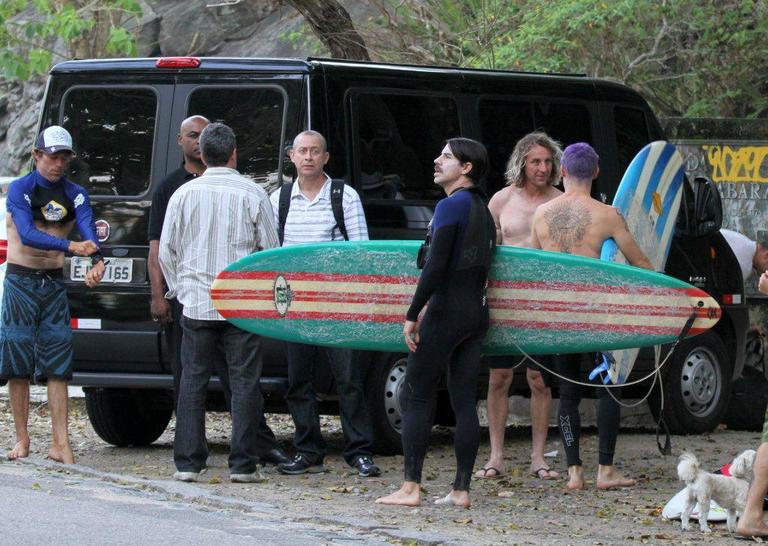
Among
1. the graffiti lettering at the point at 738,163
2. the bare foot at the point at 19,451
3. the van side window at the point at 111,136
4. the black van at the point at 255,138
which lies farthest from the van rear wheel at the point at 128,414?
the graffiti lettering at the point at 738,163

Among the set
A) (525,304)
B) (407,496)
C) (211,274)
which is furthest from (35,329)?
(525,304)

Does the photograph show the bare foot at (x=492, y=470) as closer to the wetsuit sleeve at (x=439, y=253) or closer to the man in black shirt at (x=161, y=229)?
the man in black shirt at (x=161, y=229)

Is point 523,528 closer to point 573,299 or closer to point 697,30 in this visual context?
point 573,299

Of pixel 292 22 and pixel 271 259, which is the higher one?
pixel 292 22

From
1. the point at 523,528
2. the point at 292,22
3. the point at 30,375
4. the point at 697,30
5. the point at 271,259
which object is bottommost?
the point at 523,528

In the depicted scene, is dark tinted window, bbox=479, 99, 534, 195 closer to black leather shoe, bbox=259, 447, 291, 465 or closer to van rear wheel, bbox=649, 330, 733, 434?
van rear wheel, bbox=649, 330, 733, 434

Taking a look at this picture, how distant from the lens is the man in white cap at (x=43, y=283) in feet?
29.7

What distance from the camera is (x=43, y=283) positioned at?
9.16 metres

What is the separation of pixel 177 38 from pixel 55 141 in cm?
2143

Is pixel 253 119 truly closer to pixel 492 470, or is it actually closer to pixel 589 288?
pixel 589 288

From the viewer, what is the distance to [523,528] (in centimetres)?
731

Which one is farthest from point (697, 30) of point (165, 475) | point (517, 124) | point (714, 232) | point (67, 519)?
point (67, 519)

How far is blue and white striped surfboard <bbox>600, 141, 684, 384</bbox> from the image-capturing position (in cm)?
912

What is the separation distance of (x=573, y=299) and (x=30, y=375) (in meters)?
3.19
